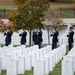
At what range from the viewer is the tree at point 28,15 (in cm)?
3656

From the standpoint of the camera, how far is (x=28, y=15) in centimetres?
3662

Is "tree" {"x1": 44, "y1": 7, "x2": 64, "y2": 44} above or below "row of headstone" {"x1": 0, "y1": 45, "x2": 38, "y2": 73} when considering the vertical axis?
above

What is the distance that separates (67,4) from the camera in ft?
248

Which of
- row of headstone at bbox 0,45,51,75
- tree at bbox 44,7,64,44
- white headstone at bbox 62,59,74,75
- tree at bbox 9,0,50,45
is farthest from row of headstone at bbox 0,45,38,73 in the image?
tree at bbox 44,7,64,44

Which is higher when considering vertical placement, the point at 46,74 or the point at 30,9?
the point at 30,9

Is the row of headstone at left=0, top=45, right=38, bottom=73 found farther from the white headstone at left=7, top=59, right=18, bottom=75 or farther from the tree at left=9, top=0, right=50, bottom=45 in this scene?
the tree at left=9, top=0, right=50, bottom=45

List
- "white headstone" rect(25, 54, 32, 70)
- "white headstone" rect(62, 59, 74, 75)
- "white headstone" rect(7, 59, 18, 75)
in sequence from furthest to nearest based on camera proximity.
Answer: "white headstone" rect(25, 54, 32, 70) → "white headstone" rect(7, 59, 18, 75) → "white headstone" rect(62, 59, 74, 75)

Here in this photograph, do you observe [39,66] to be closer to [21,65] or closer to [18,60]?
[18,60]

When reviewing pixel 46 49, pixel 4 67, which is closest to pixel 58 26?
pixel 46 49

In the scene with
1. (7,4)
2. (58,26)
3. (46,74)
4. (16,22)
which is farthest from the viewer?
(7,4)

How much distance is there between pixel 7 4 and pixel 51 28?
Answer: 98.3 ft

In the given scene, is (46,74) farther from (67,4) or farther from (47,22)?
(67,4)

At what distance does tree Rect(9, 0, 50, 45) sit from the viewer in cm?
3656

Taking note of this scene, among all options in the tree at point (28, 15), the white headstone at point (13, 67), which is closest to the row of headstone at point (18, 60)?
the white headstone at point (13, 67)
